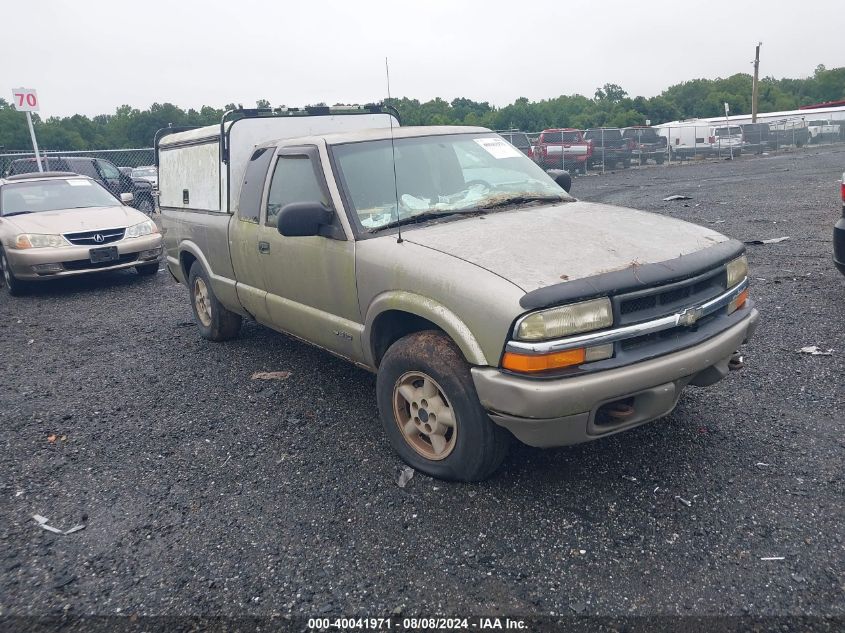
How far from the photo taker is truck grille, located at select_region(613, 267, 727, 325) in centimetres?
297

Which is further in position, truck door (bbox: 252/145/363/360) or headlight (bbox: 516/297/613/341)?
truck door (bbox: 252/145/363/360)

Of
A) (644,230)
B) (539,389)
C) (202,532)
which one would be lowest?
(202,532)

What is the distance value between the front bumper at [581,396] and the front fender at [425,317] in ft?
0.33

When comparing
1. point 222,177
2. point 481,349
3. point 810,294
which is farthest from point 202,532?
point 810,294

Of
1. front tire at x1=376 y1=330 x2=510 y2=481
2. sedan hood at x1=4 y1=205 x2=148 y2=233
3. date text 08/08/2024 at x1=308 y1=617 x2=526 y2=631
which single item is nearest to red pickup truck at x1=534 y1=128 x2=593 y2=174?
sedan hood at x1=4 y1=205 x2=148 y2=233

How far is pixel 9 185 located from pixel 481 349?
9667 millimetres

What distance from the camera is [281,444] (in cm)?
405

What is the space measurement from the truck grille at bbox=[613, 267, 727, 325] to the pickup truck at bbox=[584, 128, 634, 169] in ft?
80.4

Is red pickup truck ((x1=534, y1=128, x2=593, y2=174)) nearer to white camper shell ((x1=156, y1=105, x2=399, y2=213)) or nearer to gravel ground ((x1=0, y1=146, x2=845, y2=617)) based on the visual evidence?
white camper shell ((x1=156, y1=105, x2=399, y2=213))

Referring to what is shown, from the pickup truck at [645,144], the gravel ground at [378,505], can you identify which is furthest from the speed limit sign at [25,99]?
the pickup truck at [645,144]

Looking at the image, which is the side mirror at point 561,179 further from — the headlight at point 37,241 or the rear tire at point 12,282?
the rear tire at point 12,282

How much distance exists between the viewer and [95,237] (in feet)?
29.4

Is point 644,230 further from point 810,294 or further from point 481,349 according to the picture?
point 810,294

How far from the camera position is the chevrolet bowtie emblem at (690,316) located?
3.10m
